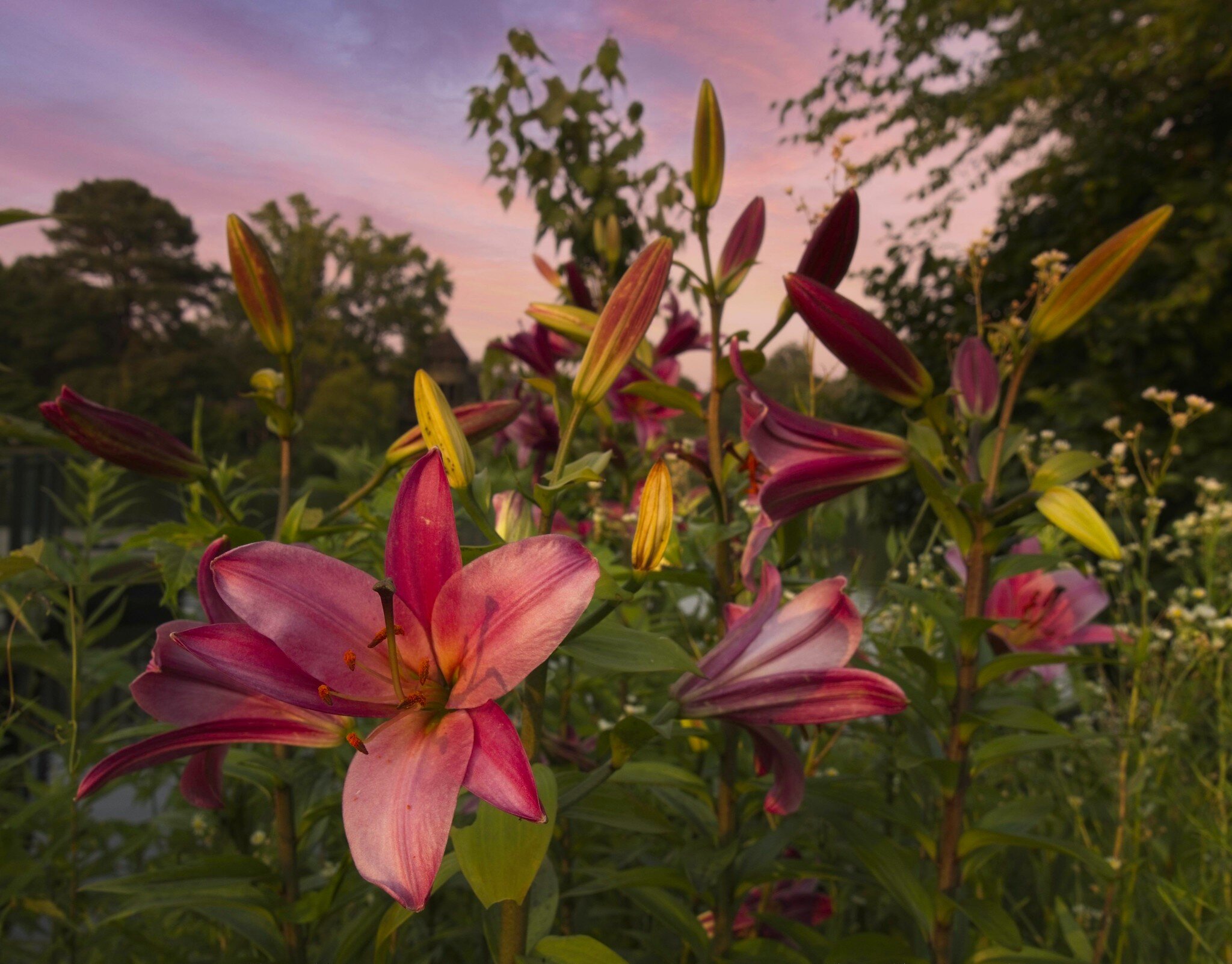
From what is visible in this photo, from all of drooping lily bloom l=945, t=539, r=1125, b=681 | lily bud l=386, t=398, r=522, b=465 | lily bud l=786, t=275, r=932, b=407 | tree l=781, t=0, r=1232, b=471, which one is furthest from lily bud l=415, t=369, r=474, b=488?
tree l=781, t=0, r=1232, b=471

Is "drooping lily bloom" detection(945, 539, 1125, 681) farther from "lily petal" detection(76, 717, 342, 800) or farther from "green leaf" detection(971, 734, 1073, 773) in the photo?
"lily petal" detection(76, 717, 342, 800)

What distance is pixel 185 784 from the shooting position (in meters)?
0.57

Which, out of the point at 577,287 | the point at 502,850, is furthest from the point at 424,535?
the point at 577,287

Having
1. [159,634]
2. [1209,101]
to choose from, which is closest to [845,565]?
[159,634]

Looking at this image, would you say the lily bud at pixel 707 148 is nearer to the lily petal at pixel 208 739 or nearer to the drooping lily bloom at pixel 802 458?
the drooping lily bloom at pixel 802 458

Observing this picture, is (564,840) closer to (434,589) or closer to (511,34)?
(434,589)

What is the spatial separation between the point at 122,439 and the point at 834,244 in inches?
24.8

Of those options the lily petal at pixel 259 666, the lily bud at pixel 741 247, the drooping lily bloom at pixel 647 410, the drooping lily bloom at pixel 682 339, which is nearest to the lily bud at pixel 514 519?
the lily petal at pixel 259 666

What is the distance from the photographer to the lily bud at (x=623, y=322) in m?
0.56

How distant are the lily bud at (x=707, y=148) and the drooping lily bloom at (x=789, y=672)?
0.42 metres

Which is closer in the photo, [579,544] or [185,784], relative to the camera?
[579,544]

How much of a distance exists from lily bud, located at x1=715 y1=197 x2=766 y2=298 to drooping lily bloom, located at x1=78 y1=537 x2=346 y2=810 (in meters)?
0.59

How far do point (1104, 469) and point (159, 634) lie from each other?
3116 millimetres

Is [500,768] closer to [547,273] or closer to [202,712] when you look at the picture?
[202,712]
